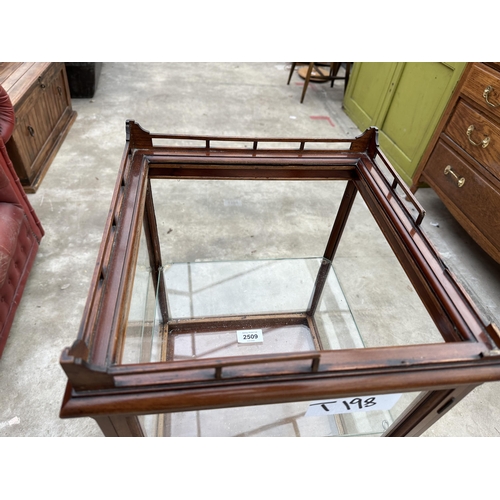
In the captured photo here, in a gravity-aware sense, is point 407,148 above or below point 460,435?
above

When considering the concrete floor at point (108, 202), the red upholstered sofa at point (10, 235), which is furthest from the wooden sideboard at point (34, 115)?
the red upholstered sofa at point (10, 235)

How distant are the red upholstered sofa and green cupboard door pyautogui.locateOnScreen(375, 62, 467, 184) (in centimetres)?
281

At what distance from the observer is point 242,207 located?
289 centimetres

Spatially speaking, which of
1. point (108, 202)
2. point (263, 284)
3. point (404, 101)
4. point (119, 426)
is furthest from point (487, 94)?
point (108, 202)

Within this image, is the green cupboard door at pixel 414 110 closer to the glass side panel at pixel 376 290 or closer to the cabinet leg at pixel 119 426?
the glass side panel at pixel 376 290

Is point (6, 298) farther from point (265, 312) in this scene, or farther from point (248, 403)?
point (248, 403)

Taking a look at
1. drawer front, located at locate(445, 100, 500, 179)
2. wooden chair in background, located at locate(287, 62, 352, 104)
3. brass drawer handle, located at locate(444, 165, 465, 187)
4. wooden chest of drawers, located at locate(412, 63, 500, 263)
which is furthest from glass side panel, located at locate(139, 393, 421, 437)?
wooden chair in background, located at locate(287, 62, 352, 104)

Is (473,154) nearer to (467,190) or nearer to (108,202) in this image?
(467,190)

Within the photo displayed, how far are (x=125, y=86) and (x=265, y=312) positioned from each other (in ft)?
12.7

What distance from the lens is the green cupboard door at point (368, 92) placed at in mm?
3398

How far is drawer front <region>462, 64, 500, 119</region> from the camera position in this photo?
208 cm

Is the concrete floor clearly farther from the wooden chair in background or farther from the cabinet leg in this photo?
the cabinet leg

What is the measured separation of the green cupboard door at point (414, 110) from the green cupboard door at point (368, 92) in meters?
0.16

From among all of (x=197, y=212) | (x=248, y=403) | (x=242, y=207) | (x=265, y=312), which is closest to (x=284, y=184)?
(x=242, y=207)
